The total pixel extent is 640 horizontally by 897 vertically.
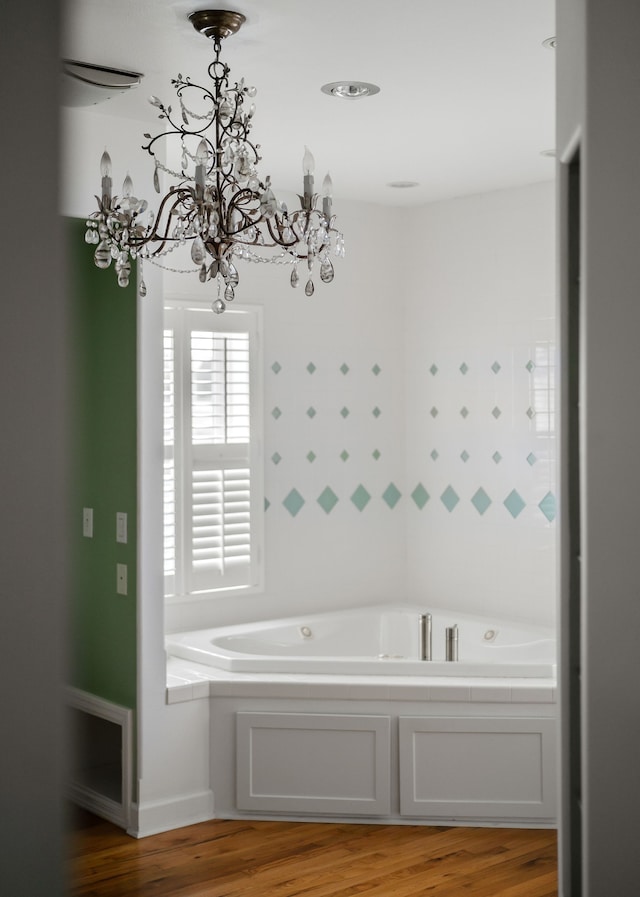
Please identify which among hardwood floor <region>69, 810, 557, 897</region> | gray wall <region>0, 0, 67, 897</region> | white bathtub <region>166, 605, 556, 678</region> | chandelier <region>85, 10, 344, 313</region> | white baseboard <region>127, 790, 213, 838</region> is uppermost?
chandelier <region>85, 10, 344, 313</region>

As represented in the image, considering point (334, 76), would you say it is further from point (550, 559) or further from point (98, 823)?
point (98, 823)

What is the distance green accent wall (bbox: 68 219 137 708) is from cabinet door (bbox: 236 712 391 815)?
552 millimetres

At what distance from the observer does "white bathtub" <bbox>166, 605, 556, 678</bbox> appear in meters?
4.17

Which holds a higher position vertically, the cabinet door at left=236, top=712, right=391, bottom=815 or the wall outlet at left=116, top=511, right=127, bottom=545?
the wall outlet at left=116, top=511, right=127, bottom=545

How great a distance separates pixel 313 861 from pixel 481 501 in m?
2.20

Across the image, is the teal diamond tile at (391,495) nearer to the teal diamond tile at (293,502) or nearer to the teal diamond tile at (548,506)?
the teal diamond tile at (293,502)

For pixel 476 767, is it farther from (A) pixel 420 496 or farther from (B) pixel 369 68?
(B) pixel 369 68

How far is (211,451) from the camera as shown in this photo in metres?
4.90

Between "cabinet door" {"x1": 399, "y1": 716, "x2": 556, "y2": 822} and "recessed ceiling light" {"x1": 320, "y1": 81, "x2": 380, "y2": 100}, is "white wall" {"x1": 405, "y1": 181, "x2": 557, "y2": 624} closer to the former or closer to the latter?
"cabinet door" {"x1": 399, "y1": 716, "x2": 556, "y2": 822}

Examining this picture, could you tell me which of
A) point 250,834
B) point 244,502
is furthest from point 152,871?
point 244,502

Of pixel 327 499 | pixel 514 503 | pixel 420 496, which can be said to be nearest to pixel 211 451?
pixel 327 499

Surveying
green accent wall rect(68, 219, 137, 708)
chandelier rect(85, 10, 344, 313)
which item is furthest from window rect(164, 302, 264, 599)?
chandelier rect(85, 10, 344, 313)

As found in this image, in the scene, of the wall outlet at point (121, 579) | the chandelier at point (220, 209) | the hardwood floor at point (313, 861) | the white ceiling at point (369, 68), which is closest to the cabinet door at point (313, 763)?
the hardwood floor at point (313, 861)

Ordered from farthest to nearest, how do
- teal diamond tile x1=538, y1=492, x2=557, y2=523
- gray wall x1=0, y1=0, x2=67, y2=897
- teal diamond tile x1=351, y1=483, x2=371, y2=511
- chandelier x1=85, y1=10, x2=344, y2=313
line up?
teal diamond tile x1=351, y1=483, x2=371, y2=511 → teal diamond tile x1=538, y1=492, x2=557, y2=523 → chandelier x1=85, y1=10, x2=344, y2=313 → gray wall x1=0, y1=0, x2=67, y2=897
